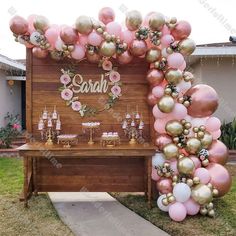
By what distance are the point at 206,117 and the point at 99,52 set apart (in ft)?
6.06

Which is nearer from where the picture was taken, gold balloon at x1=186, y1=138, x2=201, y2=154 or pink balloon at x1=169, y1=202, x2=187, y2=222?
pink balloon at x1=169, y1=202, x2=187, y2=222

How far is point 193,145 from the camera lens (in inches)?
191

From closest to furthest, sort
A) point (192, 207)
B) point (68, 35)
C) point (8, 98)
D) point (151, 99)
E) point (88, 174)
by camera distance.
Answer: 1. point (192, 207)
2. point (68, 35)
3. point (151, 99)
4. point (88, 174)
5. point (8, 98)

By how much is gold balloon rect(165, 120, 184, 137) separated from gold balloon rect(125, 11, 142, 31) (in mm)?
1462

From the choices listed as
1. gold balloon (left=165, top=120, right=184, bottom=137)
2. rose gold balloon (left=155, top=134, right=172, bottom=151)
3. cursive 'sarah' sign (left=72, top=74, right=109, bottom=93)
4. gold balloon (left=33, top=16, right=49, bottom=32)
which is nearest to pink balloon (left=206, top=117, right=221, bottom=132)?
gold balloon (left=165, top=120, right=184, bottom=137)

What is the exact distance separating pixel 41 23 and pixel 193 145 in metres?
2.77

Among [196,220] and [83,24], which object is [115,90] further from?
→ [196,220]

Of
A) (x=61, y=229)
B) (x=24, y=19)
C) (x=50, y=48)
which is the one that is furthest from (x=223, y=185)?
(x=24, y=19)

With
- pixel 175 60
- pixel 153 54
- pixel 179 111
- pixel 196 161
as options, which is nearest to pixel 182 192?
pixel 196 161

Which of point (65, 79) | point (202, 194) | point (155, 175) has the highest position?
point (65, 79)

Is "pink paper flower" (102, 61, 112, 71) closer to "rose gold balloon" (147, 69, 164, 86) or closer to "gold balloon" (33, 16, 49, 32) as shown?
"rose gold balloon" (147, 69, 164, 86)

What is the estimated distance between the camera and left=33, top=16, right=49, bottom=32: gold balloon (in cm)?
491

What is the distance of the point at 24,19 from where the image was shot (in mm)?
4930

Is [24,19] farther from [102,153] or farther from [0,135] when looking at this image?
[0,135]
